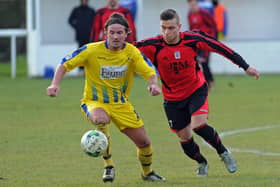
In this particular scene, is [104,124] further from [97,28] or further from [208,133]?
[97,28]

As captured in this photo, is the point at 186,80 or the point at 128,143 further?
the point at 128,143

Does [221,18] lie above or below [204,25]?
below

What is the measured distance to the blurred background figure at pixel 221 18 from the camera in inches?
1046

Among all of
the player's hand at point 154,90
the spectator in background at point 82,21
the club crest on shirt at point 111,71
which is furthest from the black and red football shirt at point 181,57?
the spectator in background at point 82,21

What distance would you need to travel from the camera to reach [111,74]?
8.52 m

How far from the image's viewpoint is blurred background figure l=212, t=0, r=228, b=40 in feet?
87.1

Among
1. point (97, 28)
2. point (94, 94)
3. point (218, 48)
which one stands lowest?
point (97, 28)

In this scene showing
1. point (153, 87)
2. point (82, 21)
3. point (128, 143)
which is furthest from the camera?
point (82, 21)

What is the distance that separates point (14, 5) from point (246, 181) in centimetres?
3000

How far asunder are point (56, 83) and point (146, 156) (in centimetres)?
129

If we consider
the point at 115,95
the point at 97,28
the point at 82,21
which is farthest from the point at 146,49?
the point at 82,21

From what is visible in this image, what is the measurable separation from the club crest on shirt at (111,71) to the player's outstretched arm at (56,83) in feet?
1.30

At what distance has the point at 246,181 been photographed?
27.7 feet

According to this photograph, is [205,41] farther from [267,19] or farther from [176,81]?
[267,19]
